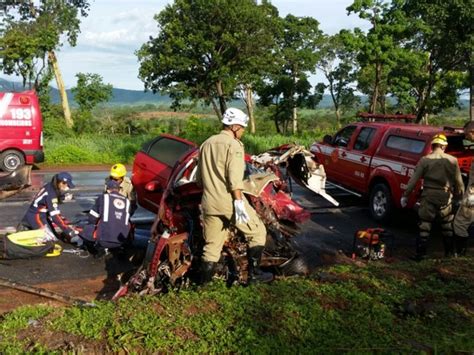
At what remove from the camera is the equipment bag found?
6.96 metres

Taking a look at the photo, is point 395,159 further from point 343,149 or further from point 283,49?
point 283,49

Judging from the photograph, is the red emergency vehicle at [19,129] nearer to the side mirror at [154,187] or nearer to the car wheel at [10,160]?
the car wheel at [10,160]

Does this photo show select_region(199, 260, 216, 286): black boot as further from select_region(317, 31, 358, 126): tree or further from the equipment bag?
select_region(317, 31, 358, 126): tree

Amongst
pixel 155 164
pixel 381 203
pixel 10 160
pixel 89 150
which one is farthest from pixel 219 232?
pixel 89 150

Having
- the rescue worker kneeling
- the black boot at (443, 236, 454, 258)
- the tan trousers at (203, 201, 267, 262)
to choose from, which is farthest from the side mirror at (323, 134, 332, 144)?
the tan trousers at (203, 201, 267, 262)

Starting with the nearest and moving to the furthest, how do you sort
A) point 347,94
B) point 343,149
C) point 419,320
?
point 419,320 < point 343,149 < point 347,94

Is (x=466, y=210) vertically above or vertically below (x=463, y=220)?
above

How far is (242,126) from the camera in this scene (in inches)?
208

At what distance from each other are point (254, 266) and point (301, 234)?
11.7 ft

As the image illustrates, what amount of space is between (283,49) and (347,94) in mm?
13934

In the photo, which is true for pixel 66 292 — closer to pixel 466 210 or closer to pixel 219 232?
pixel 219 232

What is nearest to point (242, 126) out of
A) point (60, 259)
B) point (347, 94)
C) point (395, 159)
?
point (60, 259)

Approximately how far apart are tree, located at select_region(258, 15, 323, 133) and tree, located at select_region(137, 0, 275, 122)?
340 inches

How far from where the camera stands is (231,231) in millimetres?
5598
